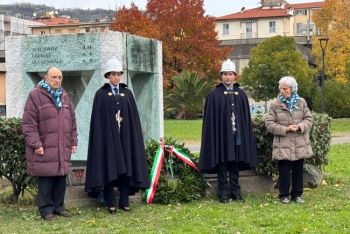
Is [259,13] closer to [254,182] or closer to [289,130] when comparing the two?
[254,182]

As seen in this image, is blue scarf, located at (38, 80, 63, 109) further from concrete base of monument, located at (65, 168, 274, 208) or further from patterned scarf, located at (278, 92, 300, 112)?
patterned scarf, located at (278, 92, 300, 112)

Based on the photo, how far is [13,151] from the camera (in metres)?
8.07

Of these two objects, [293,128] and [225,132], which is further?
[225,132]

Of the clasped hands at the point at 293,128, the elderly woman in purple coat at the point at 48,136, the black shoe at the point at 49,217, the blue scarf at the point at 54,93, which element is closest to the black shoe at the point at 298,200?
the clasped hands at the point at 293,128

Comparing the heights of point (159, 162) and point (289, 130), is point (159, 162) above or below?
below

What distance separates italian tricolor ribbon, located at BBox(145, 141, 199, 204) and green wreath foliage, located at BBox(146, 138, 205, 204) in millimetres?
56

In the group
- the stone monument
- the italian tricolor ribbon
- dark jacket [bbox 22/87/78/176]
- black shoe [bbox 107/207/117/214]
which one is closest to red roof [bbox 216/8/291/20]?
the stone monument

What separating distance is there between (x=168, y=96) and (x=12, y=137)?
2932 centimetres

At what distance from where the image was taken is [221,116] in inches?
324

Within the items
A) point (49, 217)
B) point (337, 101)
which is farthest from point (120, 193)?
point (337, 101)

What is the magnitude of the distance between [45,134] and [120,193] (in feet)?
4.07

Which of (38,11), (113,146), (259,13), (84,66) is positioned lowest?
(113,146)

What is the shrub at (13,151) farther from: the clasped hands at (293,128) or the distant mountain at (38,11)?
the distant mountain at (38,11)

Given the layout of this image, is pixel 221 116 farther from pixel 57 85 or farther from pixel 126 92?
pixel 57 85
